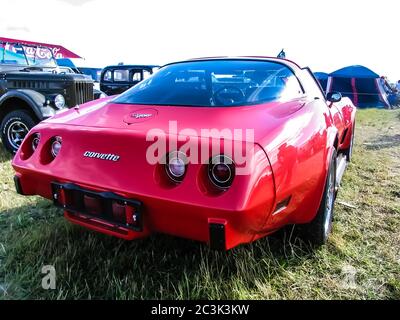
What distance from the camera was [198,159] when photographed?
1.64m

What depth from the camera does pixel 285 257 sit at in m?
2.25

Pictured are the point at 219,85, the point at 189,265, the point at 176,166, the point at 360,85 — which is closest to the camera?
the point at 176,166

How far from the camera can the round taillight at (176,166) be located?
67.1 inches

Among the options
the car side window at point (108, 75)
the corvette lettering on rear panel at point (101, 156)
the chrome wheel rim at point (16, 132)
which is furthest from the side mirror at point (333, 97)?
the car side window at point (108, 75)

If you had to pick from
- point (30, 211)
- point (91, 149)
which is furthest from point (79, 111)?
point (30, 211)

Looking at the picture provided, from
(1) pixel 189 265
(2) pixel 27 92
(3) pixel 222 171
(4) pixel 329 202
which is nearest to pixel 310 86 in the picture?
(4) pixel 329 202

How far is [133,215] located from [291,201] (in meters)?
0.82

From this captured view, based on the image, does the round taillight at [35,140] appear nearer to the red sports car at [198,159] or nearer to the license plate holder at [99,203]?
the red sports car at [198,159]

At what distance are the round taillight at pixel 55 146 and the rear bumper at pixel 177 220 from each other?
0.19m

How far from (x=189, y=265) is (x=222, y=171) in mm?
→ 817

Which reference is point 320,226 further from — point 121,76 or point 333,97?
point 121,76

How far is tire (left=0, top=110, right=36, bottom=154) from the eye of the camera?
194 inches

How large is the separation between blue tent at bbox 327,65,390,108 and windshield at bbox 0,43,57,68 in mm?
13912
